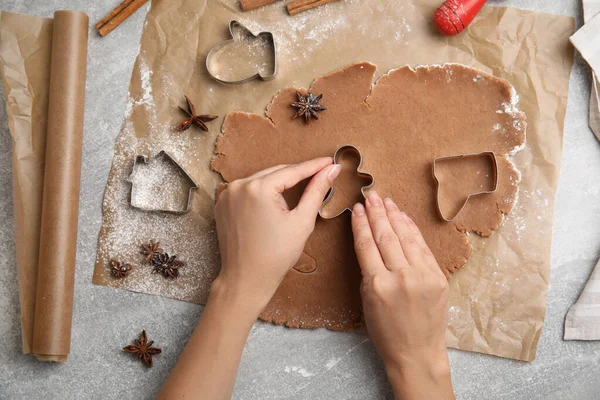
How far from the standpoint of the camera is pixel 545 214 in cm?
225

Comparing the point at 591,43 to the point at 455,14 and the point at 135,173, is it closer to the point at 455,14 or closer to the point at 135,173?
the point at 455,14

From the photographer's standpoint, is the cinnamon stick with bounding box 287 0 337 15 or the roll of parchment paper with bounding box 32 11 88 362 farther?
the cinnamon stick with bounding box 287 0 337 15

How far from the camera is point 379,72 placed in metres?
2.32

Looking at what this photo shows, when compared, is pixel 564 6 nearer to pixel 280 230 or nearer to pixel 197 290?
pixel 280 230

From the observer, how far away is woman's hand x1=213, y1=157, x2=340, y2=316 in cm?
200

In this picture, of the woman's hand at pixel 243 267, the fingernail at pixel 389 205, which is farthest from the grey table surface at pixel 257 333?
the fingernail at pixel 389 205

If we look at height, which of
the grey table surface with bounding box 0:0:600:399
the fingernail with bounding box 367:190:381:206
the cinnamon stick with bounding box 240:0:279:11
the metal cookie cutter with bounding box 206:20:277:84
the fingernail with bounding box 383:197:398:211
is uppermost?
the cinnamon stick with bounding box 240:0:279:11

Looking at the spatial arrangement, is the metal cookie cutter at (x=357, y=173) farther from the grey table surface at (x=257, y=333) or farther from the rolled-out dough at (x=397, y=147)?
the grey table surface at (x=257, y=333)

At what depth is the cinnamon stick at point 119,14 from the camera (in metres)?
2.37

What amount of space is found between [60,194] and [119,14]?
36.6 inches

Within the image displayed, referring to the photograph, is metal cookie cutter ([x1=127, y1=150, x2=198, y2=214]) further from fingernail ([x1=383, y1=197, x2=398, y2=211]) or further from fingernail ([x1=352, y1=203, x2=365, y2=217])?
fingernail ([x1=383, y1=197, x2=398, y2=211])

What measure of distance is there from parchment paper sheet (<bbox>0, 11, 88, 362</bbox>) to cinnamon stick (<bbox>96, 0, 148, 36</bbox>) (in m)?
0.11

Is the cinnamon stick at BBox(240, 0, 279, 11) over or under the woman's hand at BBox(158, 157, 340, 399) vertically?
over

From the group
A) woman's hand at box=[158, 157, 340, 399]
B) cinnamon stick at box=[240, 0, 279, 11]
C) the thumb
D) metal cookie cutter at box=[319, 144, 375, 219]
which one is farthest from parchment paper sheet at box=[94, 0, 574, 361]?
the thumb
